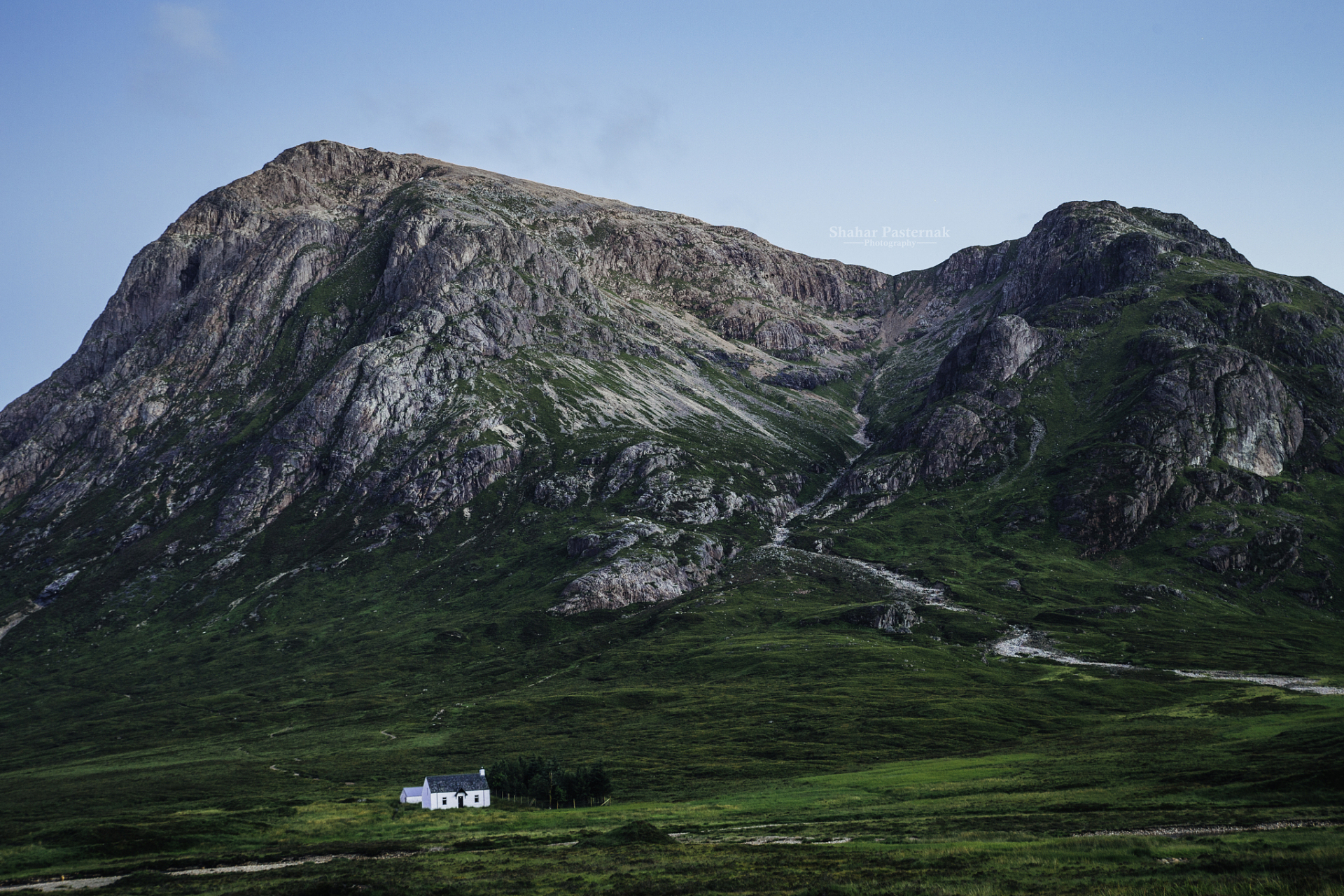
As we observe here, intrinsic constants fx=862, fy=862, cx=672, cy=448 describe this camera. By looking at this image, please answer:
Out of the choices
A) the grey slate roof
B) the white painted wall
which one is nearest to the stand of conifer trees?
the grey slate roof

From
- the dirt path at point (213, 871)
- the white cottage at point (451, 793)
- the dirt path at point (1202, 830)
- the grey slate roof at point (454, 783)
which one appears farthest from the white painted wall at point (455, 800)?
the dirt path at point (1202, 830)

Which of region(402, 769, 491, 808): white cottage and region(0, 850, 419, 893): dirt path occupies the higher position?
region(0, 850, 419, 893): dirt path

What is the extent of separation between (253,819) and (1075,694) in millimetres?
167302

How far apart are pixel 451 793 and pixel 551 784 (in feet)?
47.6

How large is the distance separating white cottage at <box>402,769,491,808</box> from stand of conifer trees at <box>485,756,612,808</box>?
6465 millimetres

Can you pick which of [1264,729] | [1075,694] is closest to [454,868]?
[1264,729]

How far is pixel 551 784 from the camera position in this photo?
128 meters

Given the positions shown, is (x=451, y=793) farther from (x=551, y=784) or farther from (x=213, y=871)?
(x=213, y=871)

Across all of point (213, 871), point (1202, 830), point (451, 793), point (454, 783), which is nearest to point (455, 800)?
point (451, 793)

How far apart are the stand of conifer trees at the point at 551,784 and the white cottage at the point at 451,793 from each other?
6465 mm

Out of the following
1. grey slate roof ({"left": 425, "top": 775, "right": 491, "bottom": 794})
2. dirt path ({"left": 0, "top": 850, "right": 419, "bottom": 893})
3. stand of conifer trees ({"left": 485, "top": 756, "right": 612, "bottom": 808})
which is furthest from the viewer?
stand of conifer trees ({"left": 485, "top": 756, "right": 612, "bottom": 808})

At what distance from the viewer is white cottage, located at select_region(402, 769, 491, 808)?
122188mm

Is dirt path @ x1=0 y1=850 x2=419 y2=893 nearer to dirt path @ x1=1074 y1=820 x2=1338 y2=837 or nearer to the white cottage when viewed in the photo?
the white cottage

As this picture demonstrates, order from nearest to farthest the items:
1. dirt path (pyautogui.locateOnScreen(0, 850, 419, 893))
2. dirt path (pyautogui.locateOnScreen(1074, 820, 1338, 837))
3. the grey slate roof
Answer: dirt path (pyautogui.locateOnScreen(1074, 820, 1338, 837)), dirt path (pyautogui.locateOnScreen(0, 850, 419, 893)), the grey slate roof
